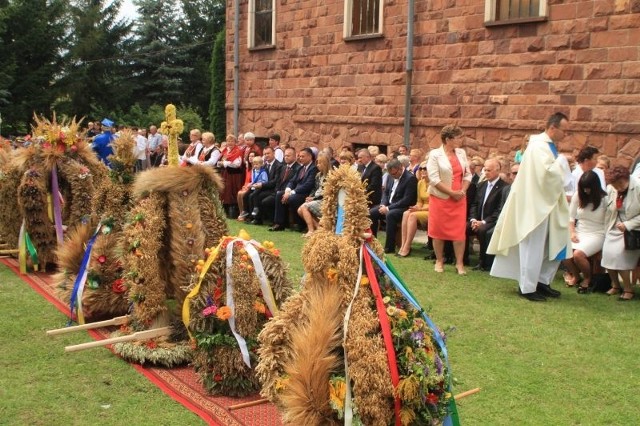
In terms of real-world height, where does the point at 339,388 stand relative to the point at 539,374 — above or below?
Result: above

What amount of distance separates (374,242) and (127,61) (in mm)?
39508

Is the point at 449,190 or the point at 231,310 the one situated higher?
the point at 449,190

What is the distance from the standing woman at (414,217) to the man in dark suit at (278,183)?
3.27 metres

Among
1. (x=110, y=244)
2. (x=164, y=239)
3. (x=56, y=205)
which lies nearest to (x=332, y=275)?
(x=164, y=239)

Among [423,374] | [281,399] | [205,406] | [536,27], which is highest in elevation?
[536,27]

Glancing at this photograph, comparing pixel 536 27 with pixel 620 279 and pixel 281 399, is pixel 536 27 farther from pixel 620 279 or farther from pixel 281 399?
pixel 281 399

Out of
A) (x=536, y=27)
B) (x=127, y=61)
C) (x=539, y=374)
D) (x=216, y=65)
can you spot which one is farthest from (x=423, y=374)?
(x=127, y=61)

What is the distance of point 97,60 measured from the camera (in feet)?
133

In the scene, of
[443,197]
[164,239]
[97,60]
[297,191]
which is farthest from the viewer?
[97,60]

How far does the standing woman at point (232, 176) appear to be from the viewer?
53.8 ft

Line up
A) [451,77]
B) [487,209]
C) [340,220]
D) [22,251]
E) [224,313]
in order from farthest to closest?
[451,77] → [487,209] → [22,251] → [224,313] → [340,220]

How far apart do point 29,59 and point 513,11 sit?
1045 inches

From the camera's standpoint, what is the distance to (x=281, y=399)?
468 centimetres

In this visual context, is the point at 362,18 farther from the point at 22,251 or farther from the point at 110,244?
the point at 110,244
